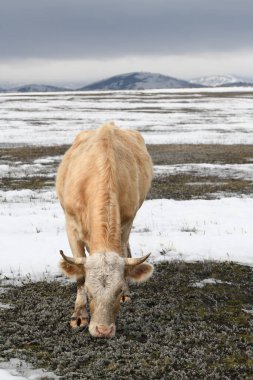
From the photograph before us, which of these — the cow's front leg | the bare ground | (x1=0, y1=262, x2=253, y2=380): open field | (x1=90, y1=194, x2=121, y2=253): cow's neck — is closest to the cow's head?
(x1=90, y1=194, x2=121, y2=253): cow's neck

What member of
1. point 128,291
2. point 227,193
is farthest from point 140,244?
point 227,193

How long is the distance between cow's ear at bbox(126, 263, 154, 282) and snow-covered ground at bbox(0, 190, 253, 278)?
4416mm

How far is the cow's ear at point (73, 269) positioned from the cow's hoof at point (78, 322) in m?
1.82

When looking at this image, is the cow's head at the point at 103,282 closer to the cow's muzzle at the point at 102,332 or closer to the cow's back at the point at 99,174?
the cow's muzzle at the point at 102,332

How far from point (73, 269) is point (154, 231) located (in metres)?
7.90

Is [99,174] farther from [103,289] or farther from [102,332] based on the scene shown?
[102,332]

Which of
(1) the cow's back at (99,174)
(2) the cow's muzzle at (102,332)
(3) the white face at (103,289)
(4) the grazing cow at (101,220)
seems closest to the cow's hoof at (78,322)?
(4) the grazing cow at (101,220)

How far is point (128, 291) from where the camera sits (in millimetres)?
8836

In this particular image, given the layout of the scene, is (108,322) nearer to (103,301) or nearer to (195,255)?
(103,301)

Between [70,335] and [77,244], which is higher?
[77,244]

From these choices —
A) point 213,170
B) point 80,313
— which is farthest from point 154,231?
point 213,170

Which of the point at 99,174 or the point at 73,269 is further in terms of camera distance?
→ the point at 99,174

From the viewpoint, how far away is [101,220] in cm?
659

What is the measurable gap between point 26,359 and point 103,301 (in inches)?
68.4
